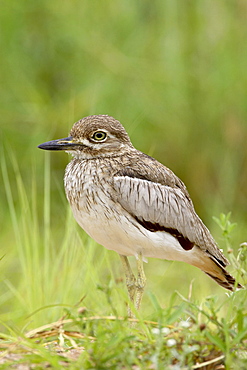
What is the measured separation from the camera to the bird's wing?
355 cm

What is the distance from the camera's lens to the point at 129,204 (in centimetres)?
354

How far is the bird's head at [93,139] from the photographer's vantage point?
376cm

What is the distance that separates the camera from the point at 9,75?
7.18 m

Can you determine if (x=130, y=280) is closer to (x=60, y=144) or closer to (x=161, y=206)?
(x=161, y=206)

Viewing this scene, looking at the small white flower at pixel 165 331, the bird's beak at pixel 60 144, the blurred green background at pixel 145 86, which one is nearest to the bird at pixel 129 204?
the bird's beak at pixel 60 144

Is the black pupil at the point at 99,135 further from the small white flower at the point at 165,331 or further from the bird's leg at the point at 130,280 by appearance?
the small white flower at the point at 165,331

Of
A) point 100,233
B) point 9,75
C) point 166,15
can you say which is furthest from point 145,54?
point 100,233

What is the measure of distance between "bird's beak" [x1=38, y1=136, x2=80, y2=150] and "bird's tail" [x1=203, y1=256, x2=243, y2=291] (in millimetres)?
945

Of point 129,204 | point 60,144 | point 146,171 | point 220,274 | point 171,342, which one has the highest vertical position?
point 60,144

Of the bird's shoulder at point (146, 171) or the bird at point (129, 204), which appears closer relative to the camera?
the bird at point (129, 204)

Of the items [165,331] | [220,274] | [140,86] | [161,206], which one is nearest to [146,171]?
[161,206]

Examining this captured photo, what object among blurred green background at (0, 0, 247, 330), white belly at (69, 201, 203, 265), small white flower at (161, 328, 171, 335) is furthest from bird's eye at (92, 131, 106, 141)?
blurred green background at (0, 0, 247, 330)

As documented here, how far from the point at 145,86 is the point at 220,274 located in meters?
3.41

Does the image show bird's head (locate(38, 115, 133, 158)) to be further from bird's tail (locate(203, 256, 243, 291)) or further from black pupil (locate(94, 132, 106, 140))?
bird's tail (locate(203, 256, 243, 291))
